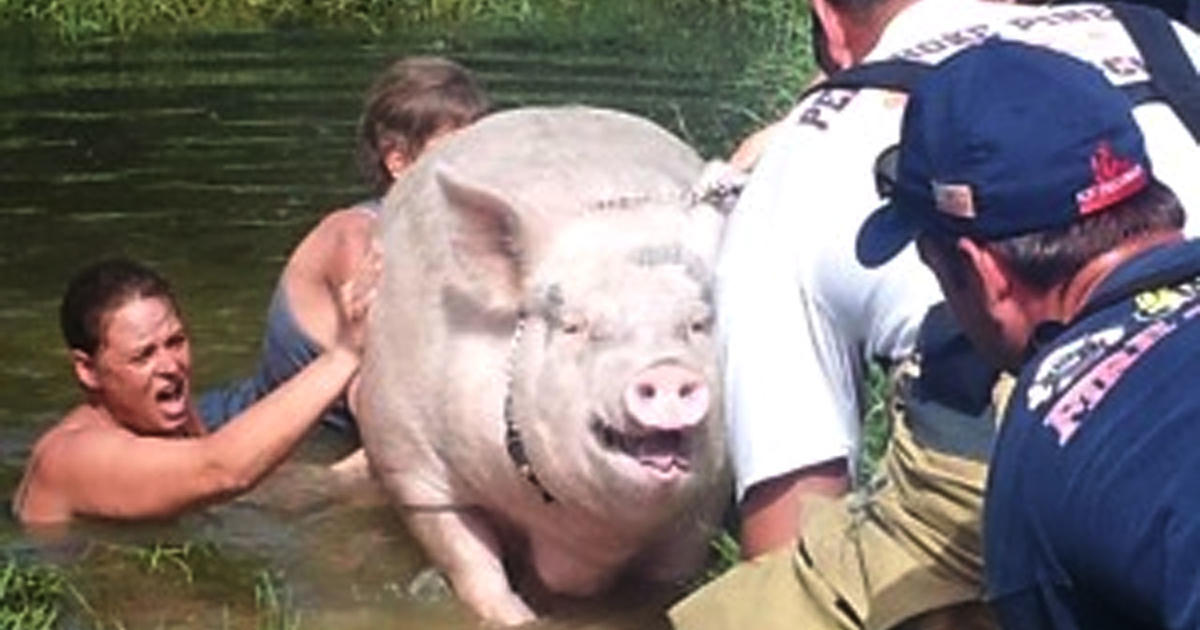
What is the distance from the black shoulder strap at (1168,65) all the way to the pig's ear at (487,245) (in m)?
1.89

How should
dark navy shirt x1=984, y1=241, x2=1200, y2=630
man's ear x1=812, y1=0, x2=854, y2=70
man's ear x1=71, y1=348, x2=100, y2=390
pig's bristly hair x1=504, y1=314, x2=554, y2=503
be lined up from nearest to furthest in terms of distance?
dark navy shirt x1=984, y1=241, x2=1200, y2=630 < man's ear x1=812, y1=0, x2=854, y2=70 < pig's bristly hair x1=504, y1=314, x2=554, y2=503 < man's ear x1=71, y1=348, x2=100, y2=390

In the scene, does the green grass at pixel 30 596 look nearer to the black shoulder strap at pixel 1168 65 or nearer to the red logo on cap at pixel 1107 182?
the black shoulder strap at pixel 1168 65

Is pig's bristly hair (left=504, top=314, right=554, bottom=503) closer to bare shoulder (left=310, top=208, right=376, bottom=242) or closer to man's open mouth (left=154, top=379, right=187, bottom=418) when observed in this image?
man's open mouth (left=154, top=379, right=187, bottom=418)

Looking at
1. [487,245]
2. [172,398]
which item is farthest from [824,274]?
[172,398]

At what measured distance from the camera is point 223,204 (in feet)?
39.4

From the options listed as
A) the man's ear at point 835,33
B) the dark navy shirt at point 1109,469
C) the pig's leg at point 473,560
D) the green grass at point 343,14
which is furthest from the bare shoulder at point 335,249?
the green grass at point 343,14

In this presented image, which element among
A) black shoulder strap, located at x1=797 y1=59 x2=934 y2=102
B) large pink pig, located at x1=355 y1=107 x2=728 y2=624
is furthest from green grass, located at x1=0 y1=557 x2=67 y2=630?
black shoulder strap, located at x1=797 y1=59 x2=934 y2=102

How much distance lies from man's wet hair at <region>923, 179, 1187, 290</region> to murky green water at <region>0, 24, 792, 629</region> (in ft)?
9.00

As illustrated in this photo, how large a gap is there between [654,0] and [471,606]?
16.0 m

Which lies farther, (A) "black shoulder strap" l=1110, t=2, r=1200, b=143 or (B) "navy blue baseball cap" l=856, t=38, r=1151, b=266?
(A) "black shoulder strap" l=1110, t=2, r=1200, b=143

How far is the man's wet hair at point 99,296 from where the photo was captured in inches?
264

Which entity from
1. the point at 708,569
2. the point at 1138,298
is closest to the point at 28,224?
the point at 708,569

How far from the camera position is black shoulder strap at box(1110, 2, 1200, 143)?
3.97 metres

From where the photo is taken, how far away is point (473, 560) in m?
5.96
